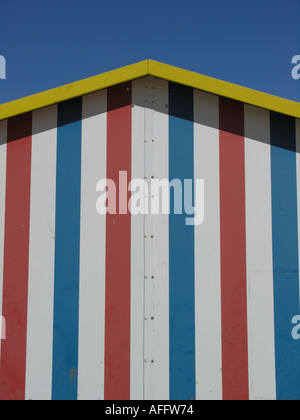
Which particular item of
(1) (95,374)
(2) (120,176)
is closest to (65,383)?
(1) (95,374)

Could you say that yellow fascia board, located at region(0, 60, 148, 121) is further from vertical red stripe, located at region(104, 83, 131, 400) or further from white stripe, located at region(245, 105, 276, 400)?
white stripe, located at region(245, 105, 276, 400)

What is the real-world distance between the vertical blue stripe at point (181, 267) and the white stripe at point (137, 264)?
16 centimetres

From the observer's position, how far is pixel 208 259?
1718mm

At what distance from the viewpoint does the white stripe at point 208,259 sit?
170 centimetres

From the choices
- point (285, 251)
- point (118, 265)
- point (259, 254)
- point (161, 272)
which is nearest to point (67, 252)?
point (118, 265)

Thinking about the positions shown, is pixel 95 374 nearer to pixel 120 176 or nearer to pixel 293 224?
pixel 120 176

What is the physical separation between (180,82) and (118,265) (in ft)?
3.40

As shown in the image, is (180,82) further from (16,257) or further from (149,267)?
(16,257)

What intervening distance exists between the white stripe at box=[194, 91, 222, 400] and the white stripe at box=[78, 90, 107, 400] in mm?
514

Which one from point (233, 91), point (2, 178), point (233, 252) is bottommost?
point (233, 252)

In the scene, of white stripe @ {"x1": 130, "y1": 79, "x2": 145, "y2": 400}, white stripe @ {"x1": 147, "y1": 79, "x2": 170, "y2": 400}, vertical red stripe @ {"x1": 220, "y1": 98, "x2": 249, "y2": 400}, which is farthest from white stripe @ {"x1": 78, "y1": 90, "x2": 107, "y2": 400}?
vertical red stripe @ {"x1": 220, "y1": 98, "x2": 249, "y2": 400}

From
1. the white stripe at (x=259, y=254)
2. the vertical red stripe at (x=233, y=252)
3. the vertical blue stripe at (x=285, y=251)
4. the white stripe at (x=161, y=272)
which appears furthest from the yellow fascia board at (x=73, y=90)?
the vertical blue stripe at (x=285, y=251)

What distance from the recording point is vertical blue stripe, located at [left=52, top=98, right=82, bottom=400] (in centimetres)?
171

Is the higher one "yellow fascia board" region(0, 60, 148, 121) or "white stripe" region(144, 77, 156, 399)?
"yellow fascia board" region(0, 60, 148, 121)
